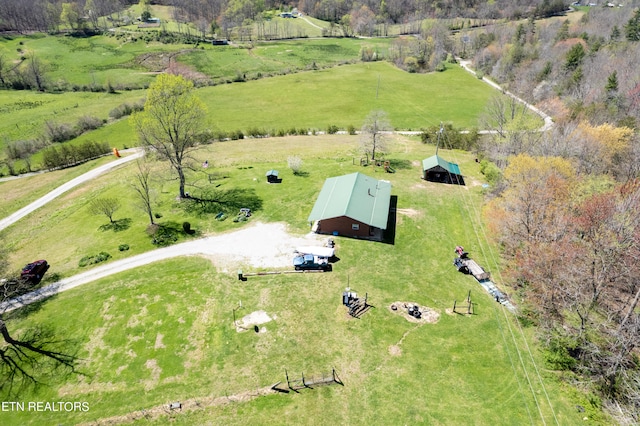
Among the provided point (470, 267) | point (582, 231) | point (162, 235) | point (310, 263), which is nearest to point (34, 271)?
point (162, 235)

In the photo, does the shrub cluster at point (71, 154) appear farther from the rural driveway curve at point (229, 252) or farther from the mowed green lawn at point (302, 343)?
the rural driveway curve at point (229, 252)

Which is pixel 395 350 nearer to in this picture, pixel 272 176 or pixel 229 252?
pixel 229 252

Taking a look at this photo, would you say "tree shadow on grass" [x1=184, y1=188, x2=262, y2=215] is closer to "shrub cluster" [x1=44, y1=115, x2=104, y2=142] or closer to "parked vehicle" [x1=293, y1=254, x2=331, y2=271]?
"parked vehicle" [x1=293, y1=254, x2=331, y2=271]

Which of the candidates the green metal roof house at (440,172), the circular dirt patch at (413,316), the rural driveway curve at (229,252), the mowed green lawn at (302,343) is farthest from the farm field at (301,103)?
the circular dirt patch at (413,316)

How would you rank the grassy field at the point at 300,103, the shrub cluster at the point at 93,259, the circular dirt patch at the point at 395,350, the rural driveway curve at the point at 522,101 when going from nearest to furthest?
the circular dirt patch at the point at 395,350 < the shrub cluster at the point at 93,259 < the rural driveway curve at the point at 522,101 < the grassy field at the point at 300,103
